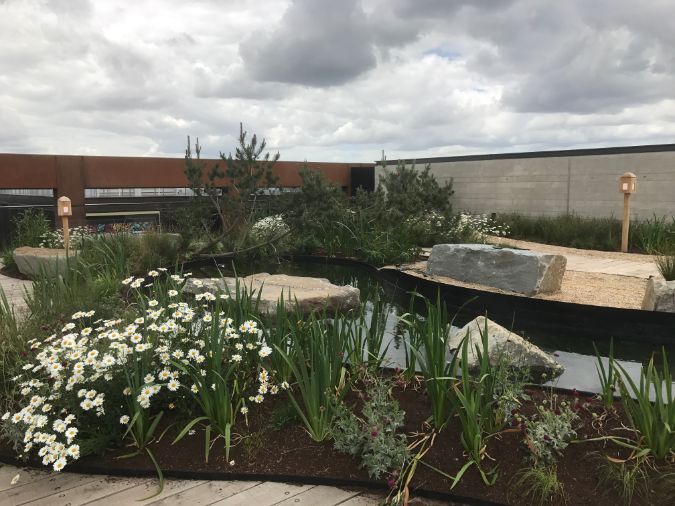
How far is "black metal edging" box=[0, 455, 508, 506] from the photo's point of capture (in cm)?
200

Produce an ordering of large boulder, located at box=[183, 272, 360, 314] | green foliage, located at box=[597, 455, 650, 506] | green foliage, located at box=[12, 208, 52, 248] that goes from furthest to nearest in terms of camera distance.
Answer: green foliage, located at box=[12, 208, 52, 248], large boulder, located at box=[183, 272, 360, 314], green foliage, located at box=[597, 455, 650, 506]

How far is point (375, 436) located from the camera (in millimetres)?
2055

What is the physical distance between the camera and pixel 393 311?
579 centimetres

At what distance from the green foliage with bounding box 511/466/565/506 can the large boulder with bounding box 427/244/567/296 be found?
14.1 ft

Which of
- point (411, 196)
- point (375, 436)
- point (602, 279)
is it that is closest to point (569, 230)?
point (411, 196)

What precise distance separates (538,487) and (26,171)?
35.7 feet

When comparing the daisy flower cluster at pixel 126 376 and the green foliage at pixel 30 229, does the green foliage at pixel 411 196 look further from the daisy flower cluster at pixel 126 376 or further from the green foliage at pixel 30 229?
the daisy flower cluster at pixel 126 376

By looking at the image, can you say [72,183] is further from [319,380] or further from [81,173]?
[319,380]

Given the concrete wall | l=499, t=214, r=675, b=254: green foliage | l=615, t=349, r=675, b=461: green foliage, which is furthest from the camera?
the concrete wall

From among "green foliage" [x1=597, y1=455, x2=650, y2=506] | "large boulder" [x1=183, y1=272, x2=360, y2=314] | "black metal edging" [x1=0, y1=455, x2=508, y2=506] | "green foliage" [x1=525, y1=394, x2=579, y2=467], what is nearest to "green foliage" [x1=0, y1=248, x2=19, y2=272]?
"large boulder" [x1=183, y1=272, x2=360, y2=314]

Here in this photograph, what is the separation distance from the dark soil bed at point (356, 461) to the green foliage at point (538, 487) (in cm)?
2

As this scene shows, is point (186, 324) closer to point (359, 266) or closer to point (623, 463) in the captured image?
point (623, 463)

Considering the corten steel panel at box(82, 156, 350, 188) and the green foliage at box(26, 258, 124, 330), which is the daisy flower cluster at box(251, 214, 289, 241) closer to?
the corten steel panel at box(82, 156, 350, 188)

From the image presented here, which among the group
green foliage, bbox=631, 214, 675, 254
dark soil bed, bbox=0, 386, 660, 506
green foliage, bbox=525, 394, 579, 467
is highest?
green foliage, bbox=631, 214, 675, 254
